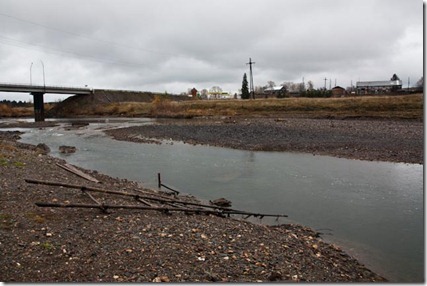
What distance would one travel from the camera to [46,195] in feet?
42.2

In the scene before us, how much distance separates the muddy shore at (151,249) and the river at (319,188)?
5.42 feet

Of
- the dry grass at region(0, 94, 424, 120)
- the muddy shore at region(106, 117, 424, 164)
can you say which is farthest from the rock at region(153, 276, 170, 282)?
the dry grass at region(0, 94, 424, 120)

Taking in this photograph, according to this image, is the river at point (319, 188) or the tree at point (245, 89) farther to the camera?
the tree at point (245, 89)

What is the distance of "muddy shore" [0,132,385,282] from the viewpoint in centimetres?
755

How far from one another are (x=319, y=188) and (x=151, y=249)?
12.3 meters

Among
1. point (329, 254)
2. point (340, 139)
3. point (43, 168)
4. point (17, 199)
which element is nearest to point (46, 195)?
point (17, 199)

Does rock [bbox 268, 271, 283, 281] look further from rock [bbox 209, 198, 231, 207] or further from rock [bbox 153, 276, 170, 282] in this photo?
rock [bbox 209, 198, 231, 207]

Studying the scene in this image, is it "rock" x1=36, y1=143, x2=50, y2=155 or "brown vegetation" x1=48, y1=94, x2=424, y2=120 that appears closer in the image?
"rock" x1=36, y1=143, x2=50, y2=155

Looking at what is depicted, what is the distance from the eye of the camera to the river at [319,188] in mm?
11281

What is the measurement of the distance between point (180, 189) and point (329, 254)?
10.1 metres

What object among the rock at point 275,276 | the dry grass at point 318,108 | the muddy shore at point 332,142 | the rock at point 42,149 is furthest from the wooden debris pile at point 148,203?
the dry grass at point 318,108

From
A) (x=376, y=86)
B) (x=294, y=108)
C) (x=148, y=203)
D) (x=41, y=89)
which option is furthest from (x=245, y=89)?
(x=148, y=203)

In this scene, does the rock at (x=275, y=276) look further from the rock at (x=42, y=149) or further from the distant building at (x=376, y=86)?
the distant building at (x=376, y=86)

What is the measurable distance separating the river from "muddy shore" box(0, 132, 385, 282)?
1.65m
